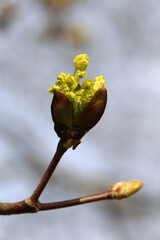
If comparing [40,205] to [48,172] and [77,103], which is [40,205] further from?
[77,103]

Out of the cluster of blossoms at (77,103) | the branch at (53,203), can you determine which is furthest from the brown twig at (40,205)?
the cluster of blossoms at (77,103)

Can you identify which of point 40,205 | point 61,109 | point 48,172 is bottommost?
point 40,205

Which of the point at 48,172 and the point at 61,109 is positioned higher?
the point at 61,109

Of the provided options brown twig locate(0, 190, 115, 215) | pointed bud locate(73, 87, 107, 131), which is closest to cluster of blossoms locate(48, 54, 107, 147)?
pointed bud locate(73, 87, 107, 131)

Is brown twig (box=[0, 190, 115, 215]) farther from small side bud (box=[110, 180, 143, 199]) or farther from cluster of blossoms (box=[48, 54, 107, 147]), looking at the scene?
cluster of blossoms (box=[48, 54, 107, 147])

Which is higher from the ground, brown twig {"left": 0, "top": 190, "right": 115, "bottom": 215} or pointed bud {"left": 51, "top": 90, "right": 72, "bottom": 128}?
pointed bud {"left": 51, "top": 90, "right": 72, "bottom": 128}

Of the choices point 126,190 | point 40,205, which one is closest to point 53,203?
point 40,205

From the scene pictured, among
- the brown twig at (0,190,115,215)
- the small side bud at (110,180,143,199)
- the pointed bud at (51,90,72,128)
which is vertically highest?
the pointed bud at (51,90,72,128)

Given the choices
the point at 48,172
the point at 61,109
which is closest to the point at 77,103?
→ the point at 61,109
